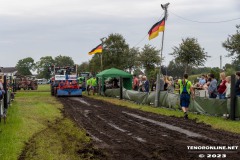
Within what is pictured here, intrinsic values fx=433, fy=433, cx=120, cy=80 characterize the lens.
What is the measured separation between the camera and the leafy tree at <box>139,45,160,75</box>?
229 ft

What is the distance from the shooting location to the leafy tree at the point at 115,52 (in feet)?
249

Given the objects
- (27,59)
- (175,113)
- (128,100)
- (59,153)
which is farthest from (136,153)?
(27,59)

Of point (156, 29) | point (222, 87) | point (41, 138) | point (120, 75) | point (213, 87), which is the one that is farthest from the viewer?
point (120, 75)

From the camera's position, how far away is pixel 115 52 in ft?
254

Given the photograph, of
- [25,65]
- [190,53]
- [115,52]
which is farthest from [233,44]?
[25,65]

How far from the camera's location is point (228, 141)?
10.9m

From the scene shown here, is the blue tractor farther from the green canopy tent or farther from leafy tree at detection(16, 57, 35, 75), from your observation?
leafy tree at detection(16, 57, 35, 75)

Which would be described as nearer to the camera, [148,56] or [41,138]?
[41,138]

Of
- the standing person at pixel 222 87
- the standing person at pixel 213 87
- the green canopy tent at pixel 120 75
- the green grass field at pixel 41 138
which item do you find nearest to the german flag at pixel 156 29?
the standing person at pixel 213 87

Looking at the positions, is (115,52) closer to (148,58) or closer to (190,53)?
(148,58)

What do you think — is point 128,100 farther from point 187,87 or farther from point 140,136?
point 140,136

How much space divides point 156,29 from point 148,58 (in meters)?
45.8

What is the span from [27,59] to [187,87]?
173 meters

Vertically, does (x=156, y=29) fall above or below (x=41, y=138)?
above
